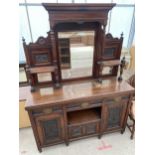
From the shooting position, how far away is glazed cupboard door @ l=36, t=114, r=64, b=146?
1.56 metres

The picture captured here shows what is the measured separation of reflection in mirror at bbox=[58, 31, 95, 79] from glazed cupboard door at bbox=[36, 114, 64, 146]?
562mm

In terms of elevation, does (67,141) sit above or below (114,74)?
below

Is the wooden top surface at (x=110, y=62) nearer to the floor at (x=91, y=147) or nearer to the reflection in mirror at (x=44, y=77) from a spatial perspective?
the reflection in mirror at (x=44, y=77)

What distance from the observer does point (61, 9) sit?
1332mm

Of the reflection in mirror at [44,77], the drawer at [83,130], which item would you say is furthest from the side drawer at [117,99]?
the reflection in mirror at [44,77]

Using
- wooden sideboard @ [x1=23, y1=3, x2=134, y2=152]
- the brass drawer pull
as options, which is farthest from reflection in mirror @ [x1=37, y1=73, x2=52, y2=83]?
the brass drawer pull

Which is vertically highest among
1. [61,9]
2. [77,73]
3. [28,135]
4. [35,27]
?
[35,27]

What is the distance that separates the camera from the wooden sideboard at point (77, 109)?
4.96 feet

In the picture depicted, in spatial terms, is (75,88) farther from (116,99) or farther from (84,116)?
(116,99)

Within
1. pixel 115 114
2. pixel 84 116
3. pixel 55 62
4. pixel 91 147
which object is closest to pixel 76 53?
pixel 55 62
